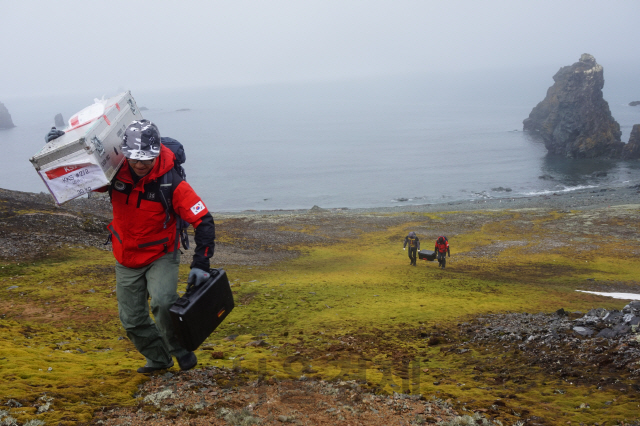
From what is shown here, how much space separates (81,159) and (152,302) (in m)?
1.89

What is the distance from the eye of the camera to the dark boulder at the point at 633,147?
9446 cm

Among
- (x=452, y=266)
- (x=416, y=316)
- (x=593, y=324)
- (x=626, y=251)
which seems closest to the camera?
(x=593, y=324)

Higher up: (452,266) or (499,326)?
(499,326)

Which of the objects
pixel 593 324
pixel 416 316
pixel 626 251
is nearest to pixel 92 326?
pixel 416 316

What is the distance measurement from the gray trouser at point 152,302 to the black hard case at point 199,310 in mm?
291

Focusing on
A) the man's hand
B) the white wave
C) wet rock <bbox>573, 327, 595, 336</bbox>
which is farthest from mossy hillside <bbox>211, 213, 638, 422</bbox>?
the white wave

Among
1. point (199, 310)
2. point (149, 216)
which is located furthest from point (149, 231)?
point (199, 310)

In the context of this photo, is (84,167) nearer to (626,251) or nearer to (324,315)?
(324,315)

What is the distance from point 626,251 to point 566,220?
665 inches

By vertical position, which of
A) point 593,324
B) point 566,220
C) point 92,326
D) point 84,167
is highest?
point 84,167

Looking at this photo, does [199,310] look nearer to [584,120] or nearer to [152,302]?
[152,302]

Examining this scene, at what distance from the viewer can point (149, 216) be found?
213 inches

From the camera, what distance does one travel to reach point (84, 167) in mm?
5070

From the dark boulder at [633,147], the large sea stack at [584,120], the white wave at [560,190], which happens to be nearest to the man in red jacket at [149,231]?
the white wave at [560,190]
